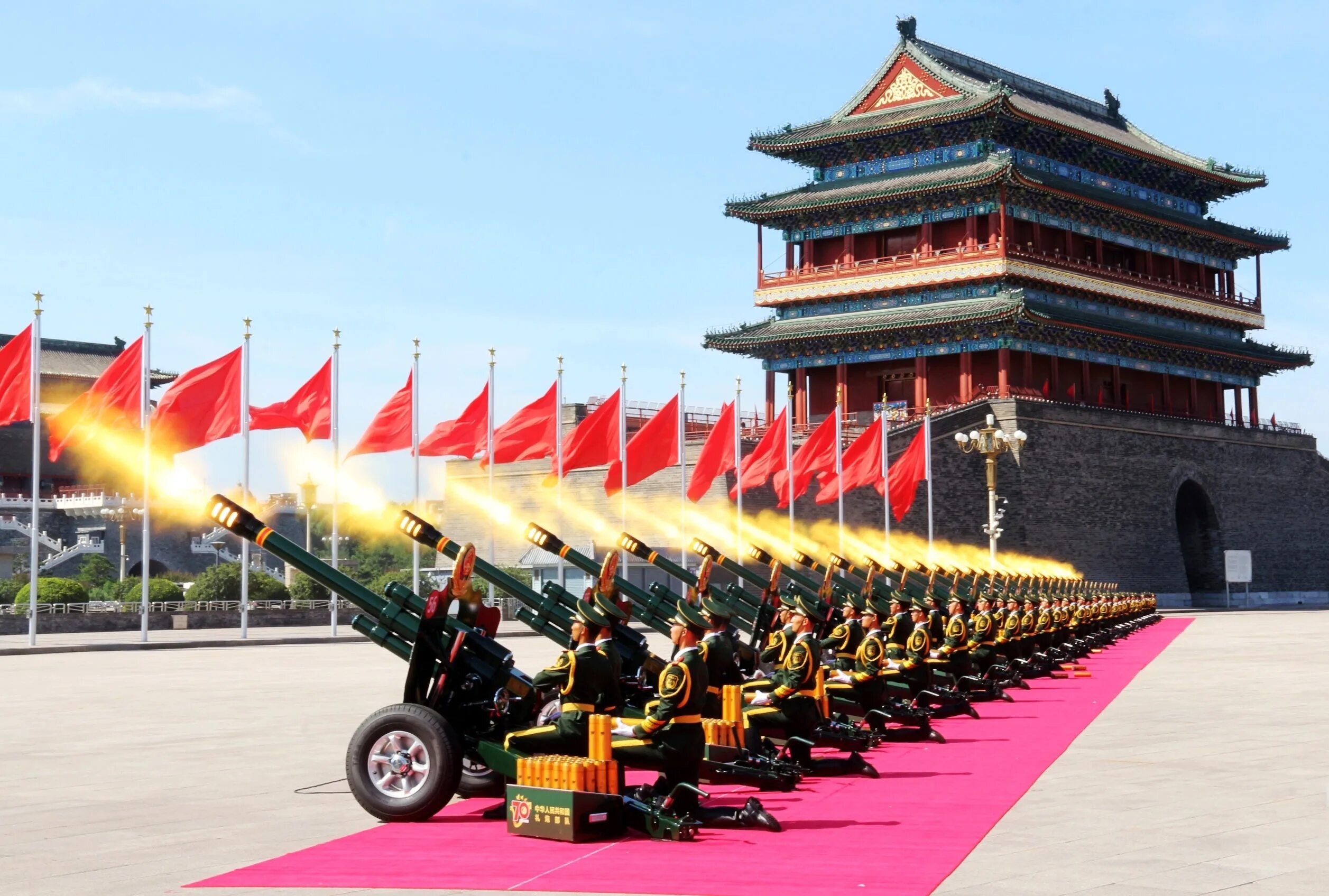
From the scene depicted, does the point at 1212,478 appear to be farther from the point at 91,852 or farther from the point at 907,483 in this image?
the point at 91,852

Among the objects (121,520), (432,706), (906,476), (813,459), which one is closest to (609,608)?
(432,706)

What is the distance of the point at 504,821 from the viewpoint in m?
10.9

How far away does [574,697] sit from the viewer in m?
10.9

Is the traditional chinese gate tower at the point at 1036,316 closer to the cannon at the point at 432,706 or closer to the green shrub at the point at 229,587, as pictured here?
the green shrub at the point at 229,587

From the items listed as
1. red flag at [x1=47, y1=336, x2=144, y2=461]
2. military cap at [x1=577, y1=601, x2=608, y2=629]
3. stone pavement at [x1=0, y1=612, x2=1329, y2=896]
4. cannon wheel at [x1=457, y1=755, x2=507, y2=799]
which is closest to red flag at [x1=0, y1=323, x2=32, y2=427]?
red flag at [x1=47, y1=336, x2=144, y2=461]

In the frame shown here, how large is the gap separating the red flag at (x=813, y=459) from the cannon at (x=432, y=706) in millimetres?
35643

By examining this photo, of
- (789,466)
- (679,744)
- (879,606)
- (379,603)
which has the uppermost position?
(789,466)

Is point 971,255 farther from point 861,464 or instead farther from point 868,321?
point 861,464

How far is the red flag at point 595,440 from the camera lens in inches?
1521

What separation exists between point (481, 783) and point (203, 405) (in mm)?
22111

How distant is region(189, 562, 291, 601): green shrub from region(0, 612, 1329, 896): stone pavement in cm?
2631

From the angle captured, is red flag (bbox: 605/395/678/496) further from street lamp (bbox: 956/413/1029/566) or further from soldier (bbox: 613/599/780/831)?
soldier (bbox: 613/599/780/831)

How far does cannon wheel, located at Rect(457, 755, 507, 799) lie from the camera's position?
11758mm

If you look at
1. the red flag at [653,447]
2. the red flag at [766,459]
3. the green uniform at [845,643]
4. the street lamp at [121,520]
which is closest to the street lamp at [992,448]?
the red flag at [766,459]
